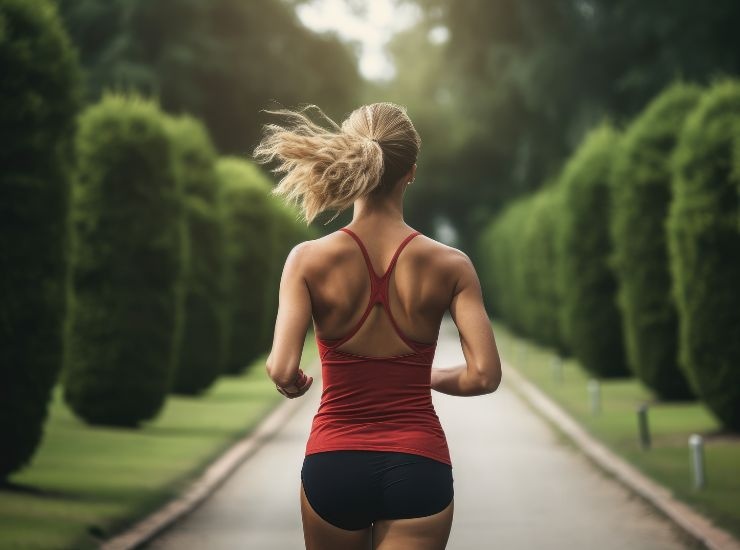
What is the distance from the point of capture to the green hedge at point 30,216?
11609 mm

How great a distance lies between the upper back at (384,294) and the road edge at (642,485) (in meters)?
6.02

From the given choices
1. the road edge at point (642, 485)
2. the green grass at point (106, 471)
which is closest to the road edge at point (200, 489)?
the green grass at point (106, 471)

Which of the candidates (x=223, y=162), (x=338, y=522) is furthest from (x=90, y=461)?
(x=223, y=162)

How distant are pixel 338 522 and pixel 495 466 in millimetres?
11290

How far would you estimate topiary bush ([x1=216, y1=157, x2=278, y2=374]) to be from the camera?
105 ft

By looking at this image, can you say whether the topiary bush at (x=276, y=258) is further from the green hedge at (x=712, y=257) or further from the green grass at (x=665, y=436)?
the green hedge at (x=712, y=257)

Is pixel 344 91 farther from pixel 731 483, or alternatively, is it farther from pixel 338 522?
pixel 338 522

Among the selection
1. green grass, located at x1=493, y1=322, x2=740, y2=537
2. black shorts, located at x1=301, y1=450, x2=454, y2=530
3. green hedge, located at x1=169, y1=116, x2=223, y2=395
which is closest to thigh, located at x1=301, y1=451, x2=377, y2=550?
black shorts, located at x1=301, y1=450, x2=454, y2=530

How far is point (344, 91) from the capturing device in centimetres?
5253

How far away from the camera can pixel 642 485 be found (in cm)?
1302

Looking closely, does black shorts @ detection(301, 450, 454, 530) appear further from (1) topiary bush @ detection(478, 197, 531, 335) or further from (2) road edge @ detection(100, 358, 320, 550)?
(1) topiary bush @ detection(478, 197, 531, 335)

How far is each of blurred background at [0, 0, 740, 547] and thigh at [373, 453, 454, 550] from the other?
6.61 feet

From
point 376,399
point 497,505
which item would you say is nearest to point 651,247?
point 497,505

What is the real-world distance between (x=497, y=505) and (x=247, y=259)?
21.0 m
